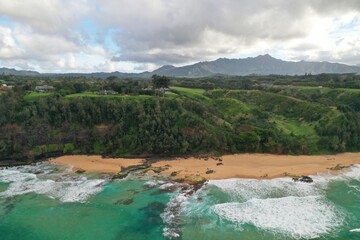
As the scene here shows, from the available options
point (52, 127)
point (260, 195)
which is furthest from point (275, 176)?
point (52, 127)

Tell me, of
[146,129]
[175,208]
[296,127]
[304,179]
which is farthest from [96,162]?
[296,127]

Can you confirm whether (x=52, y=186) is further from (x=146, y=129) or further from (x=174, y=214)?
(x=146, y=129)

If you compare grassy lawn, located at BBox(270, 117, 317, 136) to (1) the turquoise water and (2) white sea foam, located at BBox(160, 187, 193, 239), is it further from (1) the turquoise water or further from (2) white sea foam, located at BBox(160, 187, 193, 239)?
(2) white sea foam, located at BBox(160, 187, 193, 239)

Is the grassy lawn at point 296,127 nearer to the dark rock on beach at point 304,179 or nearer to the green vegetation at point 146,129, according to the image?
the green vegetation at point 146,129

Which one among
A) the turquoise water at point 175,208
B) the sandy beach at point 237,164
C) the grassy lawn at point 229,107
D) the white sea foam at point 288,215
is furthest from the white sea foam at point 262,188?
the grassy lawn at point 229,107

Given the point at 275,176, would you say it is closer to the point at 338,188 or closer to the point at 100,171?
the point at 338,188
